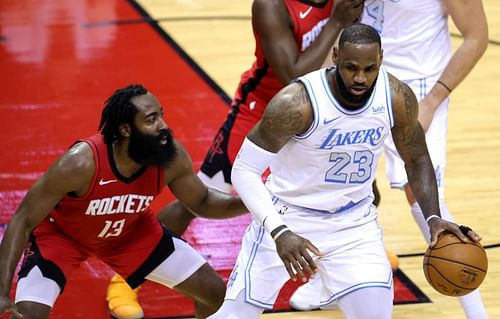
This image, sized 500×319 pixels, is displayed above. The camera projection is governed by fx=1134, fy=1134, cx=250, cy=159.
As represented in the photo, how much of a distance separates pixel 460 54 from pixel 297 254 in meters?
1.78

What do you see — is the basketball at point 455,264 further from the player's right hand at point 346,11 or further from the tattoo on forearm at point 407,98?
the player's right hand at point 346,11

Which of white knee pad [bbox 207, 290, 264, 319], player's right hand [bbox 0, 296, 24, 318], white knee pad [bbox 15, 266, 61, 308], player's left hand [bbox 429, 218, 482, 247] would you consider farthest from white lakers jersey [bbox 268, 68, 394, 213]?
player's right hand [bbox 0, 296, 24, 318]

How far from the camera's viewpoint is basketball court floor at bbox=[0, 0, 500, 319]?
648 cm

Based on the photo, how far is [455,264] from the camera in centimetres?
478

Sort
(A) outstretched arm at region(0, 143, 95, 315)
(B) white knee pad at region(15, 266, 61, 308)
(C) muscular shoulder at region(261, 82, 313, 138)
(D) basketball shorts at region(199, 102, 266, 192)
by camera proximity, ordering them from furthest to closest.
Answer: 1. (D) basketball shorts at region(199, 102, 266, 192)
2. (B) white knee pad at region(15, 266, 61, 308)
3. (A) outstretched arm at region(0, 143, 95, 315)
4. (C) muscular shoulder at region(261, 82, 313, 138)

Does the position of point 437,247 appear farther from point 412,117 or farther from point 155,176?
point 155,176

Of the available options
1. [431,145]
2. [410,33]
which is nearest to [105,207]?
[431,145]

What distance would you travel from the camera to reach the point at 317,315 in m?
6.17

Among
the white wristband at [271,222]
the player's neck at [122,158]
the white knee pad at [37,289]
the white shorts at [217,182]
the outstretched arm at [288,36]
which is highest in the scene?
the outstretched arm at [288,36]

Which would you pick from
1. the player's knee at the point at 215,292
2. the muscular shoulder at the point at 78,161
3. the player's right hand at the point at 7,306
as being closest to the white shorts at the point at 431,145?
the player's knee at the point at 215,292

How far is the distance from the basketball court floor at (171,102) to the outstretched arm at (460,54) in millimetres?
1170

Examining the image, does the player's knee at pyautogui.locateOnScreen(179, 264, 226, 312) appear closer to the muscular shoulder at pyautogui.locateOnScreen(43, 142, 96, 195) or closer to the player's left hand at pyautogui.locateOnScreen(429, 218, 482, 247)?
the muscular shoulder at pyautogui.locateOnScreen(43, 142, 96, 195)

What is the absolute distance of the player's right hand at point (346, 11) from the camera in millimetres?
5797

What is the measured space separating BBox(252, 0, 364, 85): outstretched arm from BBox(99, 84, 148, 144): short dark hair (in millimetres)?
886
